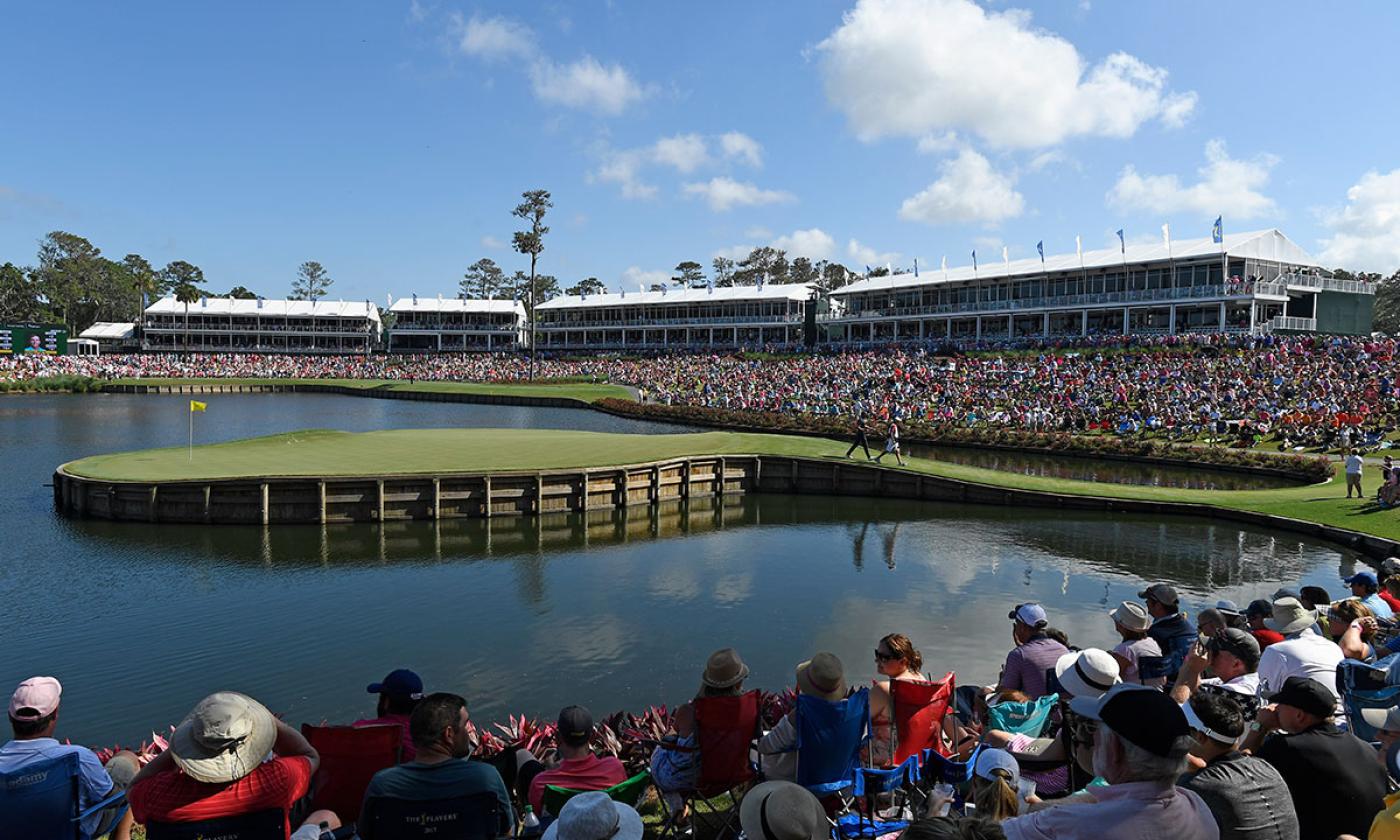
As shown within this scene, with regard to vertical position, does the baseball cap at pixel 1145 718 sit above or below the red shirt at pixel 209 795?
above

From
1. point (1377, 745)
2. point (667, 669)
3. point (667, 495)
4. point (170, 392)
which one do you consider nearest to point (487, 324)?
point (170, 392)

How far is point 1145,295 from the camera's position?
225 feet

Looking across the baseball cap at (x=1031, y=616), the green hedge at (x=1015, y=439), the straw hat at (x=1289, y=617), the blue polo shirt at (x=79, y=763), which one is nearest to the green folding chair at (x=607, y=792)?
the blue polo shirt at (x=79, y=763)

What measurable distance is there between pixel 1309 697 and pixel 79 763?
22.0 ft

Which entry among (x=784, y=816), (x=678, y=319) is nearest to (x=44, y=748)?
(x=784, y=816)

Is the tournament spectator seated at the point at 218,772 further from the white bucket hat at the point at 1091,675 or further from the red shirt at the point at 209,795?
the white bucket hat at the point at 1091,675

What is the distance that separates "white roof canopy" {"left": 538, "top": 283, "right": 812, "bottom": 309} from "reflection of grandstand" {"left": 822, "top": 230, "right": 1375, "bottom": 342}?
17497 mm

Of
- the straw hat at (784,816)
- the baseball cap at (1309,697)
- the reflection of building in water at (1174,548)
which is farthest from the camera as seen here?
the reflection of building in water at (1174,548)

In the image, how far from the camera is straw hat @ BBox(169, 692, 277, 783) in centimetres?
397

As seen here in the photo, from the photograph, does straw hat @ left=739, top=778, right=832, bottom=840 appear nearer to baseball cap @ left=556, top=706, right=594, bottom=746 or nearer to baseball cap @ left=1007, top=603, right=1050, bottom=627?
baseball cap @ left=556, top=706, right=594, bottom=746

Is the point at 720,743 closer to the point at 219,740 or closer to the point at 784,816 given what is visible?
the point at 784,816

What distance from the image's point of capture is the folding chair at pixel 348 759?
581 cm

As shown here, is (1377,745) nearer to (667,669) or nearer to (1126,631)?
(1126,631)

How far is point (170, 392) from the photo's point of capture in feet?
280
